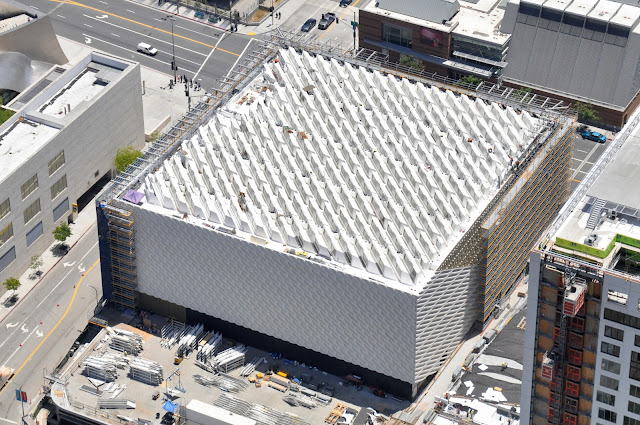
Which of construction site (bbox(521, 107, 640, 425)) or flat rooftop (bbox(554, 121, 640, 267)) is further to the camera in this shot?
flat rooftop (bbox(554, 121, 640, 267))

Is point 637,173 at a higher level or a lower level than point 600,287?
higher

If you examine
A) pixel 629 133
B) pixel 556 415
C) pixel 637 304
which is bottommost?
pixel 556 415

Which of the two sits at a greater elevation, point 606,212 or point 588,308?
point 606,212

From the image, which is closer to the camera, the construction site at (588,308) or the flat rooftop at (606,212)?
the construction site at (588,308)

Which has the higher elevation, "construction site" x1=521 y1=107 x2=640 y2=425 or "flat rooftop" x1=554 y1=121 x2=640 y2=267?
"flat rooftop" x1=554 y1=121 x2=640 y2=267

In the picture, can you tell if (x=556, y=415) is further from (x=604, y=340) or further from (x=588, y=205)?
(x=588, y=205)

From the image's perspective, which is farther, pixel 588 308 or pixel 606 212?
pixel 606 212

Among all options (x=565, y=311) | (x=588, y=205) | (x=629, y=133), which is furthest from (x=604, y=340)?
(x=629, y=133)

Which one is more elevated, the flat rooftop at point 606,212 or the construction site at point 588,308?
the flat rooftop at point 606,212
